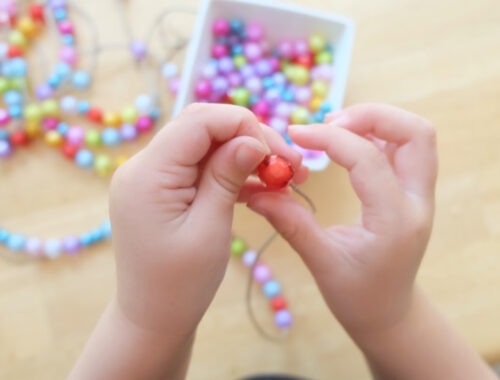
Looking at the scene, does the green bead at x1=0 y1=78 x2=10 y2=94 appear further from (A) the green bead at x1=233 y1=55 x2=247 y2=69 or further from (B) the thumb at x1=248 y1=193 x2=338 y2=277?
(B) the thumb at x1=248 y1=193 x2=338 y2=277

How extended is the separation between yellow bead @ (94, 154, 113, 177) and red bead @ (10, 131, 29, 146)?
99 mm

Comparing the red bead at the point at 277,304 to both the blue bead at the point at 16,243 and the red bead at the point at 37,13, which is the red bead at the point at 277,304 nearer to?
the blue bead at the point at 16,243

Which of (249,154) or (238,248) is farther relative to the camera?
(238,248)

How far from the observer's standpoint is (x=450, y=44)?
78cm

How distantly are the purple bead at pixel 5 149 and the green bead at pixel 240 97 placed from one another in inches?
11.7

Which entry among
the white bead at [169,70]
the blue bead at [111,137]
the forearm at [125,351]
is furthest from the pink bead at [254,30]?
the forearm at [125,351]

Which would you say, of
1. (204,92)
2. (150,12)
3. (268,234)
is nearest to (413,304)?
(268,234)

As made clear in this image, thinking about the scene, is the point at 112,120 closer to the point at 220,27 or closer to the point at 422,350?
the point at 220,27

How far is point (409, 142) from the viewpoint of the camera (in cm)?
52

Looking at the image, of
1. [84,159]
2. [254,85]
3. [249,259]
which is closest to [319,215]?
[249,259]

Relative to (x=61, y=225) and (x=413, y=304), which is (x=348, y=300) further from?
(x=61, y=225)

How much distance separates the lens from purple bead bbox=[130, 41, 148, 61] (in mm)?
769

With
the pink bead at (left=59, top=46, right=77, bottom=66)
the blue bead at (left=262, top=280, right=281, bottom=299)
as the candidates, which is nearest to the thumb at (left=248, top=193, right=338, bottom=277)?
the blue bead at (left=262, top=280, right=281, bottom=299)

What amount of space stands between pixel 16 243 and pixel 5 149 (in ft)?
0.40
